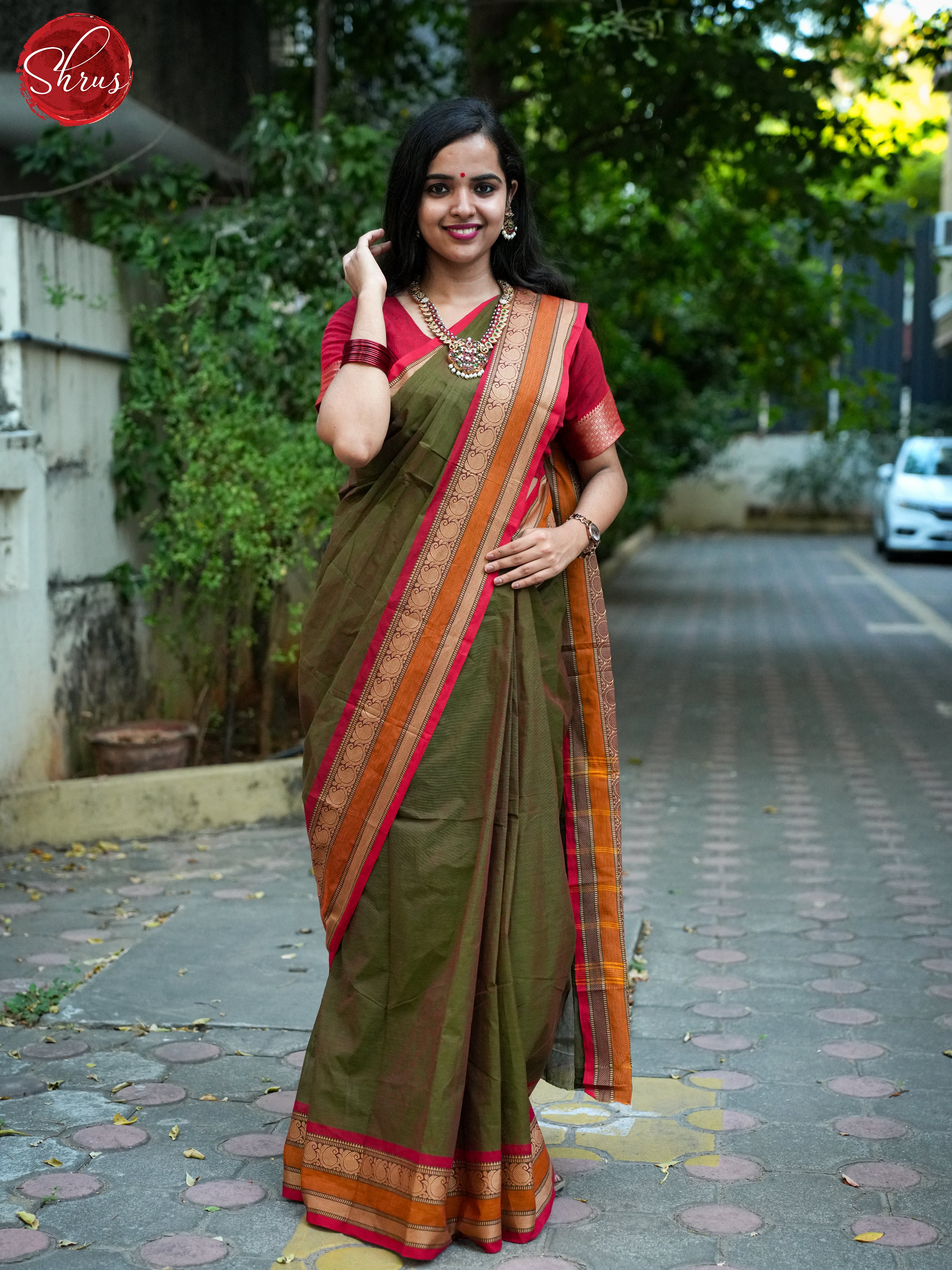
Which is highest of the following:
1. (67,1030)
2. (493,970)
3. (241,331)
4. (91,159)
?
(91,159)

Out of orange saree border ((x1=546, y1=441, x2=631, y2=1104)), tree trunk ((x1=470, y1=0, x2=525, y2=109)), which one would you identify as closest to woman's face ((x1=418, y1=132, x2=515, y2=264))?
orange saree border ((x1=546, y1=441, x2=631, y2=1104))

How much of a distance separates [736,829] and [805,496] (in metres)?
19.9

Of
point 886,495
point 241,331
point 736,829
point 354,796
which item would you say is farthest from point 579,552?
point 886,495

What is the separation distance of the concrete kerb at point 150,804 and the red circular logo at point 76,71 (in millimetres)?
2676

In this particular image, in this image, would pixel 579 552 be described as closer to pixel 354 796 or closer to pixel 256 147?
pixel 354 796

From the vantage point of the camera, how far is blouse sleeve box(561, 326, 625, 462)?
2688 mm

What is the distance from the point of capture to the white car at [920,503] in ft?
60.4

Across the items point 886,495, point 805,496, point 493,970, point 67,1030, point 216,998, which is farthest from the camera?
point 805,496

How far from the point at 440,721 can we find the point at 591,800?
14.9 inches

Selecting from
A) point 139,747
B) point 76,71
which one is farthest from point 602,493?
point 139,747

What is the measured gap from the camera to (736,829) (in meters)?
5.93

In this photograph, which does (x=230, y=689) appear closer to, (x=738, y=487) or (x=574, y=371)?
(x=574, y=371)

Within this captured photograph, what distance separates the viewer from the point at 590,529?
106 inches

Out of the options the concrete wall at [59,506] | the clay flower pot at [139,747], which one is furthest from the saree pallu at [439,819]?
the clay flower pot at [139,747]
